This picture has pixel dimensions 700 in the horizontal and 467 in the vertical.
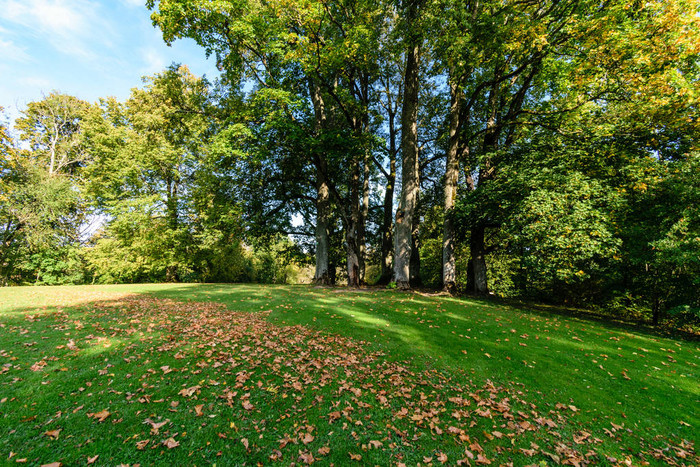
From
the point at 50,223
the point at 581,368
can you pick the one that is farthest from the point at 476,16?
the point at 50,223

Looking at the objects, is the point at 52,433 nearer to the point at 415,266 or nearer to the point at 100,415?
the point at 100,415

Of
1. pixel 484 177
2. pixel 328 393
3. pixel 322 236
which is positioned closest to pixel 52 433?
pixel 328 393

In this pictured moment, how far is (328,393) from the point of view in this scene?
487cm

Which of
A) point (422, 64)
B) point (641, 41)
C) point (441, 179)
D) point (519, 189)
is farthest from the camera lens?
point (441, 179)

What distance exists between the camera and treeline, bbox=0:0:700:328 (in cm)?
1058

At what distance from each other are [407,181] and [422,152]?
8387 mm

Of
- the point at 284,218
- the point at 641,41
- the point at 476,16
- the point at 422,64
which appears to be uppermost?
the point at 422,64

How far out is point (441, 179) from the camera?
21.5 metres

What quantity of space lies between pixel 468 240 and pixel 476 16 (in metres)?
12.3

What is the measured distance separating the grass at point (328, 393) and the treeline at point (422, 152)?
5.54 metres

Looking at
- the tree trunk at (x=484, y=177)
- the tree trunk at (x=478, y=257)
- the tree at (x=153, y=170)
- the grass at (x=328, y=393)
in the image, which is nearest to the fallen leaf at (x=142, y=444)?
the grass at (x=328, y=393)

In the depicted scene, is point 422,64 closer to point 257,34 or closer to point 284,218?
point 257,34

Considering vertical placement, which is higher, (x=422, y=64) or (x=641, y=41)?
(x=422, y=64)

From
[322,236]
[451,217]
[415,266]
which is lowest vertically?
A: [415,266]
